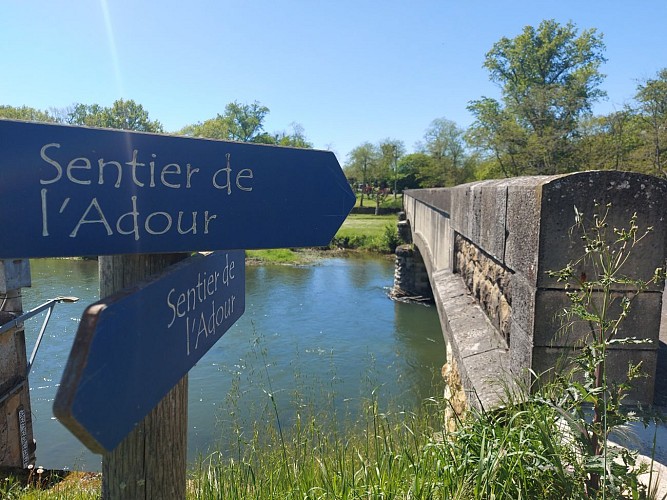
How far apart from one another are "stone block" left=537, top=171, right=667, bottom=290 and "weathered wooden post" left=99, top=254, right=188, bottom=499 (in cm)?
163

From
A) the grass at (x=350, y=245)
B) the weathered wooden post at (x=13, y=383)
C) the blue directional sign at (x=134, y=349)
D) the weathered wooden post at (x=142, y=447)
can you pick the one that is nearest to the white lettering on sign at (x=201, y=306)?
the blue directional sign at (x=134, y=349)

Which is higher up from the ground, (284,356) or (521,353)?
(521,353)

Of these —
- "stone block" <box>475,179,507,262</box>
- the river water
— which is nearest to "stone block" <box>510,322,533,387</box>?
"stone block" <box>475,179,507,262</box>

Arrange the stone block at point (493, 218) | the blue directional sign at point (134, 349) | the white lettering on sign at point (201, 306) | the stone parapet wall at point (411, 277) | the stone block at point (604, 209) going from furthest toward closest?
1. the stone parapet wall at point (411, 277)
2. the stone block at point (493, 218)
3. the stone block at point (604, 209)
4. the white lettering on sign at point (201, 306)
5. the blue directional sign at point (134, 349)

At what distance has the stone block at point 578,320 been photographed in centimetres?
227

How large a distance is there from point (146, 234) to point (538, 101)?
26.6 m

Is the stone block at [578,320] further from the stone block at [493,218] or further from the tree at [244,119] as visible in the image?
the tree at [244,119]

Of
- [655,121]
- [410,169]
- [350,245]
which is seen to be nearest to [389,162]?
[410,169]

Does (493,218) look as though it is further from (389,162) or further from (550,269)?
(389,162)

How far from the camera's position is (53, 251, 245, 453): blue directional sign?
0.84m

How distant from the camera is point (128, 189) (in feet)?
3.74

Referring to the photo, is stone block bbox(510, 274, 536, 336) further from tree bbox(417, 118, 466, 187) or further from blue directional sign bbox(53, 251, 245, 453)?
tree bbox(417, 118, 466, 187)

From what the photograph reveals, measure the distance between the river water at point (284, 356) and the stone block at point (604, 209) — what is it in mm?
1294

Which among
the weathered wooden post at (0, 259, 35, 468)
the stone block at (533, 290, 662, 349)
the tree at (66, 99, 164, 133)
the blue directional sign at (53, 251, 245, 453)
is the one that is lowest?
the weathered wooden post at (0, 259, 35, 468)
